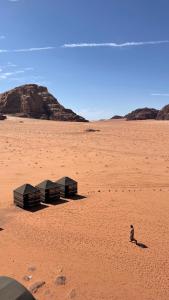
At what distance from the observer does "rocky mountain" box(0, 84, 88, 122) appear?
416 feet

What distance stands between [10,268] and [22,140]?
48.3 metres

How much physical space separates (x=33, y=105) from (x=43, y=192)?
108480mm

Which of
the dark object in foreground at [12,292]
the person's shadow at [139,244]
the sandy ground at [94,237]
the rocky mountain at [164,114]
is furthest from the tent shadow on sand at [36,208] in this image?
the rocky mountain at [164,114]

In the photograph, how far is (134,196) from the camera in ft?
85.5

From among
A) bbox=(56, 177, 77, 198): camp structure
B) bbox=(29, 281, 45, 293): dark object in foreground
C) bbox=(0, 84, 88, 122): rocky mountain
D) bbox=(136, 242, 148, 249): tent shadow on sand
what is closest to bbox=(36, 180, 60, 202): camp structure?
bbox=(56, 177, 77, 198): camp structure

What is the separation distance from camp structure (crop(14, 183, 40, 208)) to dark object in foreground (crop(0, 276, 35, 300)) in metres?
11.0

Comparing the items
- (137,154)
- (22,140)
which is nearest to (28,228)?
(137,154)

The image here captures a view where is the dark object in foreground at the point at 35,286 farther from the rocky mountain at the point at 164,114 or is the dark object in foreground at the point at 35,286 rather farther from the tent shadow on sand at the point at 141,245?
the rocky mountain at the point at 164,114

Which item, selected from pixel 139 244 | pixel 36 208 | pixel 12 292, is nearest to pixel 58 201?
pixel 36 208

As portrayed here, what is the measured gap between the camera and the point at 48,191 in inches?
949

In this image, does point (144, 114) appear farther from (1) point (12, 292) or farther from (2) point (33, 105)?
(1) point (12, 292)

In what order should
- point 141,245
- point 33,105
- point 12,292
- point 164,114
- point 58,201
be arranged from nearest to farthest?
point 12,292, point 141,245, point 58,201, point 33,105, point 164,114

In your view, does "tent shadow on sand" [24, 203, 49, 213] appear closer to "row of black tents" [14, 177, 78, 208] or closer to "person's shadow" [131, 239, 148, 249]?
"row of black tents" [14, 177, 78, 208]

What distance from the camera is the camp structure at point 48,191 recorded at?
24.0 m
